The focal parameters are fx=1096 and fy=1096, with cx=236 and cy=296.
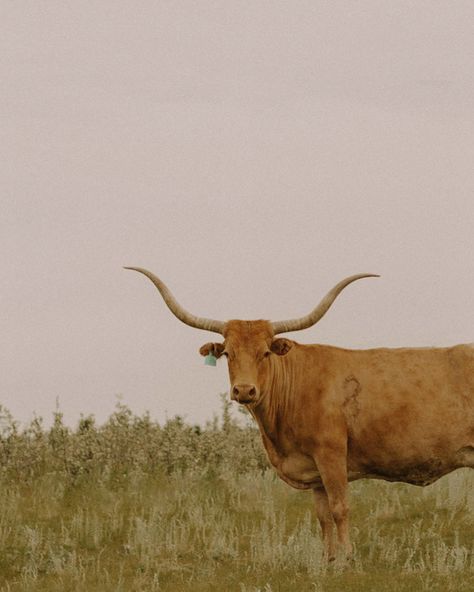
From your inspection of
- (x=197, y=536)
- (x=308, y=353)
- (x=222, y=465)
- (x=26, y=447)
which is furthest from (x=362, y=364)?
(x=26, y=447)

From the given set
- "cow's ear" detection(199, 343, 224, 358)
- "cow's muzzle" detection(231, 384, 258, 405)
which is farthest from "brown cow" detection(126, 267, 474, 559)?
"cow's muzzle" detection(231, 384, 258, 405)

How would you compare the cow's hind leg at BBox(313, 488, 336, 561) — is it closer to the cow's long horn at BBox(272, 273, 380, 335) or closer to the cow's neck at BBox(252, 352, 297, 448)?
the cow's neck at BBox(252, 352, 297, 448)

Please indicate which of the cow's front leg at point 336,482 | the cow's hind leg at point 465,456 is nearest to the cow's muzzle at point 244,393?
the cow's front leg at point 336,482

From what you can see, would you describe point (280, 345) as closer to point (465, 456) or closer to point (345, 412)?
point (345, 412)

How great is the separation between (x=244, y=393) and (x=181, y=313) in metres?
1.43

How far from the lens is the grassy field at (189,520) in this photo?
10.2 meters

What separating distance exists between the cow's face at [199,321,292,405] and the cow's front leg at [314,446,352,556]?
2.85 ft

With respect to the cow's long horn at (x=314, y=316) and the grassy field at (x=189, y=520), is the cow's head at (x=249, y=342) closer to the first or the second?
the cow's long horn at (x=314, y=316)

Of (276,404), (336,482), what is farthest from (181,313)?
(336,482)

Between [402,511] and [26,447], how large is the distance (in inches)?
227

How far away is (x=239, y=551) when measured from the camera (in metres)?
11.7

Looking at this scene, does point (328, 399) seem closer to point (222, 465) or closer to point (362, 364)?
point (362, 364)

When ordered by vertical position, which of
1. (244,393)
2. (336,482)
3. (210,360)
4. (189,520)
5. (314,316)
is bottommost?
(189,520)

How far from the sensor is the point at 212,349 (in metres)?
10.4
